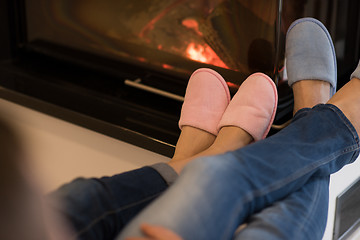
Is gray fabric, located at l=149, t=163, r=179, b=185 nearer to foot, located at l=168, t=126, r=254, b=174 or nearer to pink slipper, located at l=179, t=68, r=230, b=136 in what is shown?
foot, located at l=168, t=126, r=254, b=174

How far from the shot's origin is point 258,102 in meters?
1.07

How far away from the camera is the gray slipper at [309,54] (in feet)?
3.77

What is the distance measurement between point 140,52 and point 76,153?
1.07 ft

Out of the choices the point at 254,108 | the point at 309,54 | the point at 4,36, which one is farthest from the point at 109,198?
the point at 4,36

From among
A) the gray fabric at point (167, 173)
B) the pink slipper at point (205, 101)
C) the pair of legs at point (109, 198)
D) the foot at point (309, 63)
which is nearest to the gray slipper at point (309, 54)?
the foot at point (309, 63)

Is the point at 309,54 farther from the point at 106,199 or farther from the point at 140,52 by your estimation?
the point at 106,199

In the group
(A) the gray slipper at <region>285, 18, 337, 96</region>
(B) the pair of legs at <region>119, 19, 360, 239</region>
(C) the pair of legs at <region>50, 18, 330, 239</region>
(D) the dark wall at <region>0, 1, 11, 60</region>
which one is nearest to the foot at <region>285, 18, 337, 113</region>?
(A) the gray slipper at <region>285, 18, 337, 96</region>

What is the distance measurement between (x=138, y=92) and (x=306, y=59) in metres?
0.49

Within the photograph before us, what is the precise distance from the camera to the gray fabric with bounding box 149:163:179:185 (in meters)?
0.86

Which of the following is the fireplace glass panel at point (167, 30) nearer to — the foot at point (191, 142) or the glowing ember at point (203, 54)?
the glowing ember at point (203, 54)

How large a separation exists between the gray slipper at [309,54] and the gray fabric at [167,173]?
430 millimetres

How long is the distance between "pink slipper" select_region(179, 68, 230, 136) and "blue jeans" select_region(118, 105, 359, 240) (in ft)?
0.68

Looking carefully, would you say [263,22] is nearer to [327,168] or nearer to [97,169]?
[327,168]

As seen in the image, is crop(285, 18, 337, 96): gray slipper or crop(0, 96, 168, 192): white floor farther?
crop(0, 96, 168, 192): white floor
